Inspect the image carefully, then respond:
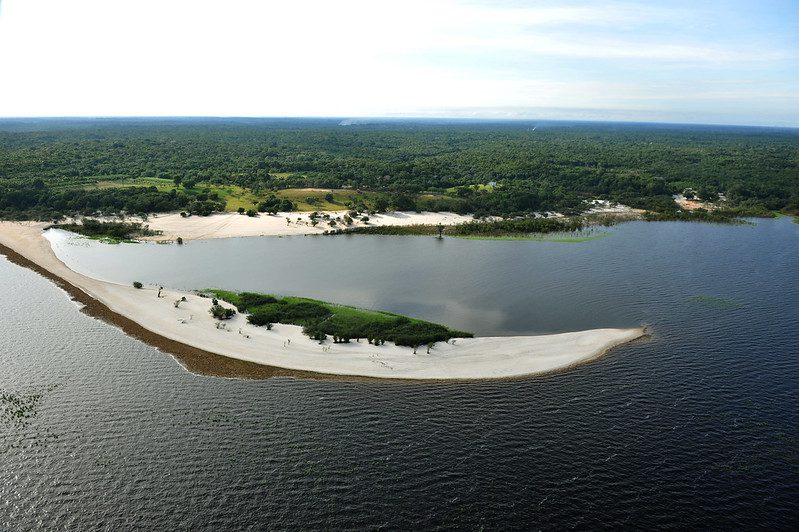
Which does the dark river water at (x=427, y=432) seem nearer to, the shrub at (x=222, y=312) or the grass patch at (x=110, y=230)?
the shrub at (x=222, y=312)

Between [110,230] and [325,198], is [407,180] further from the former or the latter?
[110,230]

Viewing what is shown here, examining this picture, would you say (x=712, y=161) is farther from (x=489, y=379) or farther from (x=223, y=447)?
(x=223, y=447)

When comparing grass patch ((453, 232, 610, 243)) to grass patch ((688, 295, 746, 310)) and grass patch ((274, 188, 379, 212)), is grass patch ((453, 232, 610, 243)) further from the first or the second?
grass patch ((274, 188, 379, 212))

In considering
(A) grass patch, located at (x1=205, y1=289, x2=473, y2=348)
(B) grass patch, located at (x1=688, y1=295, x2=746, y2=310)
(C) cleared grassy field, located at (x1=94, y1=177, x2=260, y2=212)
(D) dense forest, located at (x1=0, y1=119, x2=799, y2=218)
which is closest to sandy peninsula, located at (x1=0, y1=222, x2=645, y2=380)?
(A) grass patch, located at (x1=205, y1=289, x2=473, y2=348)

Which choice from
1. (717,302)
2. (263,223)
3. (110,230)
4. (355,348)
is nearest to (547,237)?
(717,302)

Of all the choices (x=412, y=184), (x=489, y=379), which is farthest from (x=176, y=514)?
(x=412, y=184)

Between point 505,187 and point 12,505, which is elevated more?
point 505,187

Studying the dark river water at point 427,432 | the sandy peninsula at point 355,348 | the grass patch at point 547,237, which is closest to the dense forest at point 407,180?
the grass patch at point 547,237
